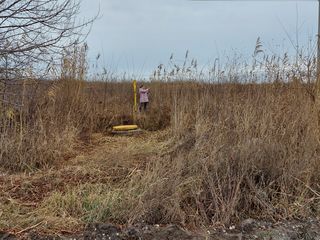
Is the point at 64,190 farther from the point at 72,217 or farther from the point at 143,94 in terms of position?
the point at 143,94

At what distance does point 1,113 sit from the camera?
20.4 feet

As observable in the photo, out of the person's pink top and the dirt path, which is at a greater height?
the person's pink top

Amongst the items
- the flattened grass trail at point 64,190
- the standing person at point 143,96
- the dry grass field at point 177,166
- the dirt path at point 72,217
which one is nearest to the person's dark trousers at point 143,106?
the standing person at point 143,96

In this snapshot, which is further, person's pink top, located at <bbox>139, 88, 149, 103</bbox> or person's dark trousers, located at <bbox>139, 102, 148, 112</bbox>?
person's pink top, located at <bbox>139, 88, 149, 103</bbox>

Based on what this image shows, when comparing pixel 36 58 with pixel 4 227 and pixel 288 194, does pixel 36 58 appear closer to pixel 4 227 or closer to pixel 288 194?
pixel 4 227

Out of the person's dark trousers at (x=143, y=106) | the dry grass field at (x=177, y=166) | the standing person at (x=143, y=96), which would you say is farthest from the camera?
the standing person at (x=143, y=96)

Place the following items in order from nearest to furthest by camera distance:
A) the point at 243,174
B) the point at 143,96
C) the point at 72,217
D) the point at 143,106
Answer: the point at 72,217 < the point at 243,174 < the point at 143,106 < the point at 143,96

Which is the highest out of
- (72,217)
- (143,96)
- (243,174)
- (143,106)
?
(143,96)

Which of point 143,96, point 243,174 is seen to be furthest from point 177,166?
point 143,96

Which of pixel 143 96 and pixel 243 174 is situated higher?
pixel 143 96

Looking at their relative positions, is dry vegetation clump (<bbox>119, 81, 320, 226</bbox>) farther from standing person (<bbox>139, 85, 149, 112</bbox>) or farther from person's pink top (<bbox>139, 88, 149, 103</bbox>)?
person's pink top (<bbox>139, 88, 149, 103</bbox>)

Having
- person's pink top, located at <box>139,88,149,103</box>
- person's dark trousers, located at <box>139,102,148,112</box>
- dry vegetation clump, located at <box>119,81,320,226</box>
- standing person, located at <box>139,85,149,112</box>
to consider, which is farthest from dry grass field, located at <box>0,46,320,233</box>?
person's pink top, located at <box>139,88,149,103</box>

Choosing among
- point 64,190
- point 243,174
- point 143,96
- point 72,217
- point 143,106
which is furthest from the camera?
point 143,96

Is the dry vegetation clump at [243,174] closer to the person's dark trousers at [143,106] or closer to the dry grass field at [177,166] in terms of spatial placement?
the dry grass field at [177,166]
